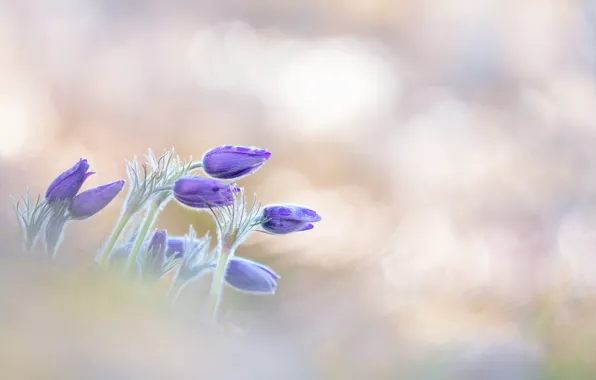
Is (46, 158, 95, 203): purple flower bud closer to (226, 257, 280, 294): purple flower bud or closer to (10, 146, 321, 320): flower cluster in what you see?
(10, 146, 321, 320): flower cluster

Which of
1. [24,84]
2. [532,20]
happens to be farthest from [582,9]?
[24,84]

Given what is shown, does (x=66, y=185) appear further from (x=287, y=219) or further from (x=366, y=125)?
(x=366, y=125)

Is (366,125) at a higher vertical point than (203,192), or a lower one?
higher

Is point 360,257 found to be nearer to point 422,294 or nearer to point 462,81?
point 422,294

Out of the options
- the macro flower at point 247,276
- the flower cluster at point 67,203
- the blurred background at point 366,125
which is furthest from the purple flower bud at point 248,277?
the blurred background at point 366,125

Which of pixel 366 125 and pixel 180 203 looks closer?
pixel 180 203

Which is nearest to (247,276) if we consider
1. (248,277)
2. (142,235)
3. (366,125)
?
(248,277)

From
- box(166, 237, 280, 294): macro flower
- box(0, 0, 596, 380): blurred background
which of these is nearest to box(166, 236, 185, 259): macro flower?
box(166, 237, 280, 294): macro flower

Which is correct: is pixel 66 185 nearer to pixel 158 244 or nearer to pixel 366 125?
pixel 158 244
